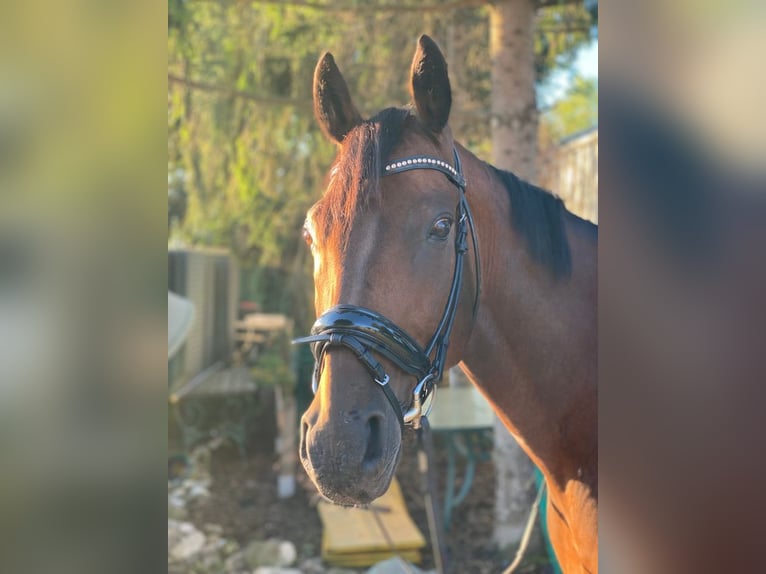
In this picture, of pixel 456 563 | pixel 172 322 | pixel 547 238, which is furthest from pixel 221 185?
pixel 547 238

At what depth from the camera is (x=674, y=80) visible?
742mm

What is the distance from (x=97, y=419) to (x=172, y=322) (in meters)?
4.17

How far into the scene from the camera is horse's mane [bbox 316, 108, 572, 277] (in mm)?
1414

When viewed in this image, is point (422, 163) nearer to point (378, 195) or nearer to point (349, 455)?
point (378, 195)

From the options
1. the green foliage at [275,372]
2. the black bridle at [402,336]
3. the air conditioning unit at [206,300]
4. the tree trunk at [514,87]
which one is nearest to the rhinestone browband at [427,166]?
the black bridle at [402,336]

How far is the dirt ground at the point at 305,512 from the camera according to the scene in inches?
179

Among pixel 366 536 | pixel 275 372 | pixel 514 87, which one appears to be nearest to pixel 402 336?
pixel 514 87

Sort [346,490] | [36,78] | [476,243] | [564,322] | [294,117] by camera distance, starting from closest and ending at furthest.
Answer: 1. [36,78]
2. [346,490]
3. [476,243]
4. [564,322]
5. [294,117]

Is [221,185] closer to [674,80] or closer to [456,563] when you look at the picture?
[456,563]

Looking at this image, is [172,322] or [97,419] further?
[172,322]

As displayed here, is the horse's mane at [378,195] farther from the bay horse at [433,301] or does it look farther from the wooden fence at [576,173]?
the wooden fence at [576,173]

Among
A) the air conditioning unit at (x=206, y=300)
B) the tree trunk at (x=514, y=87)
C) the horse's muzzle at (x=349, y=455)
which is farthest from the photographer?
the air conditioning unit at (x=206, y=300)

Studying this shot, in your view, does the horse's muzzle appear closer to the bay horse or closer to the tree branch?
the bay horse

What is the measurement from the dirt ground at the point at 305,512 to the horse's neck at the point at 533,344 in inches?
117
